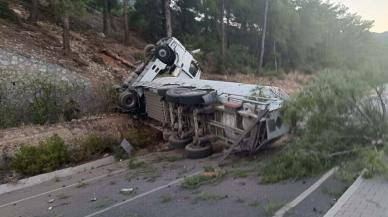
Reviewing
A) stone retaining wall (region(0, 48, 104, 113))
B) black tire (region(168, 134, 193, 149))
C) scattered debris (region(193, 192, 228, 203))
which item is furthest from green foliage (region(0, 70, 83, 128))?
scattered debris (region(193, 192, 228, 203))

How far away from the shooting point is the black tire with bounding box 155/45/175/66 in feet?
41.1

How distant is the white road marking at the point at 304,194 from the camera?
15.9 ft

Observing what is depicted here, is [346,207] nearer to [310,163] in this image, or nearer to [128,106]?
[310,163]

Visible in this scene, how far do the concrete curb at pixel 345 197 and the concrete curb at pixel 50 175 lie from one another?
23.5 ft

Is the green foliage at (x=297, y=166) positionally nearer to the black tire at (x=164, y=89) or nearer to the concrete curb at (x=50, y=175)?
the black tire at (x=164, y=89)

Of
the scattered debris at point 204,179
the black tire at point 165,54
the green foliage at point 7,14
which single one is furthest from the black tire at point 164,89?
the green foliage at point 7,14

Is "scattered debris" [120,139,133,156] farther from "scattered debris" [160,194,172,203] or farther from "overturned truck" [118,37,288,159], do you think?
"scattered debris" [160,194,172,203]

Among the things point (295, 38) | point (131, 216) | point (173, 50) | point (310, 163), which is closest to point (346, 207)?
point (310, 163)

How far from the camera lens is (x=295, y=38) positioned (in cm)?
3884

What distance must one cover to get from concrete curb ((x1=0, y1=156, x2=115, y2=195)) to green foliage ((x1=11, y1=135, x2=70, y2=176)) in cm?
25

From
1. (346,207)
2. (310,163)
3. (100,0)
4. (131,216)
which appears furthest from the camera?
(100,0)

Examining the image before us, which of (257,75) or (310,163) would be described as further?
(257,75)

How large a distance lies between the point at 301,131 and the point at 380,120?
131cm

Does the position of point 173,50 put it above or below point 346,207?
above
